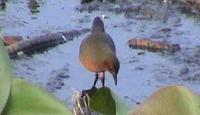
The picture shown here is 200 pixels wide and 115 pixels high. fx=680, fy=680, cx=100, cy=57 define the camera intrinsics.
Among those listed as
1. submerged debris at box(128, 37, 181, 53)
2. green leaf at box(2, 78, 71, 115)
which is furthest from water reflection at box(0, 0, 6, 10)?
green leaf at box(2, 78, 71, 115)

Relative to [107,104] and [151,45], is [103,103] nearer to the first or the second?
[107,104]

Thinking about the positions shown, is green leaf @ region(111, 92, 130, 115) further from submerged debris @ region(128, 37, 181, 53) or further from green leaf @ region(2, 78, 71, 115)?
submerged debris @ region(128, 37, 181, 53)

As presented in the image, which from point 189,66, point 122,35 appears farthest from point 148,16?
point 189,66

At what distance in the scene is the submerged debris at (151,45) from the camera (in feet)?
24.6

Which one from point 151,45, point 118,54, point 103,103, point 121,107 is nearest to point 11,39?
point 118,54

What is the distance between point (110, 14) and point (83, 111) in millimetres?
7740

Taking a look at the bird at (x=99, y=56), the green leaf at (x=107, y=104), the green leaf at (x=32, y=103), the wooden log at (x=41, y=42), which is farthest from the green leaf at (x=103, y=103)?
the wooden log at (x=41, y=42)

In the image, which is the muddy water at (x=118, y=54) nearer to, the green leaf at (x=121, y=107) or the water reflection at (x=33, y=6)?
the water reflection at (x=33, y=6)

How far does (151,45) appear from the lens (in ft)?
24.8

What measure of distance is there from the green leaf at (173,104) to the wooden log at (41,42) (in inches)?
250

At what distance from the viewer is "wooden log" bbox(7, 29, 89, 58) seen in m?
7.21

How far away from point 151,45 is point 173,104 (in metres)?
6.81

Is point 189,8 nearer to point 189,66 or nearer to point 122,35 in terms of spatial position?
point 122,35

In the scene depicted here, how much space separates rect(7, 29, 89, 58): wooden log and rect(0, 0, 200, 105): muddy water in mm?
93
